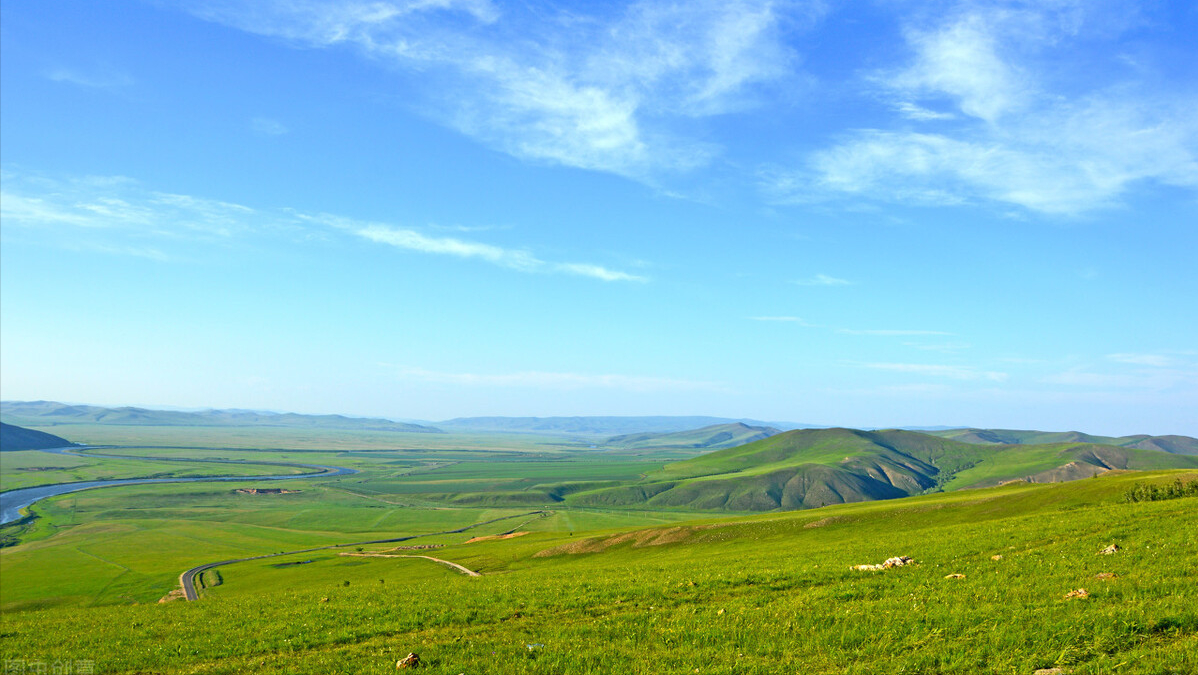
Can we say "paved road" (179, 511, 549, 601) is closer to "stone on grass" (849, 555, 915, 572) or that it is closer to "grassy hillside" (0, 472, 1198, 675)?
"grassy hillside" (0, 472, 1198, 675)

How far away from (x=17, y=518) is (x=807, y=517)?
778ft

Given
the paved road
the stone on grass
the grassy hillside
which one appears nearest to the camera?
the grassy hillside

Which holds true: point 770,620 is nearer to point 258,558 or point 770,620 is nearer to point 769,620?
point 769,620

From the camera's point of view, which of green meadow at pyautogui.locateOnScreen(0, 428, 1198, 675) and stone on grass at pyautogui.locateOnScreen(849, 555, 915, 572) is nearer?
green meadow at pyautogui.locateOnScreen(0, 428, 1198, 675)

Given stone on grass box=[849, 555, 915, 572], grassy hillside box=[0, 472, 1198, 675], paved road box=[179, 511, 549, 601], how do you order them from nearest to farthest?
1. grassy hillside box=[0, 472, 1198, 675]
2. stone on grass box=[849, 555, 915, 572]
3. paved road box=[179, 511, 549, 601]

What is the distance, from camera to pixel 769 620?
19.1 meters

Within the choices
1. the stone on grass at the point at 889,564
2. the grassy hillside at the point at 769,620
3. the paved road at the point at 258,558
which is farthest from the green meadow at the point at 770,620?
the paved road at the point at 258,558

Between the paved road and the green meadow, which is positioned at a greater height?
the green meadow

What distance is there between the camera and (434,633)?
2231cm

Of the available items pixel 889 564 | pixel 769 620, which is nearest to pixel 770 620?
pixel 769 620

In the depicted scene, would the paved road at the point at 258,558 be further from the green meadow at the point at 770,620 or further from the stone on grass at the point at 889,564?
the stone on grass at the point at 889,564

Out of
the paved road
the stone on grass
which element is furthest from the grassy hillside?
the paved road

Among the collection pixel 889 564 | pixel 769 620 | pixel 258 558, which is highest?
pixel 769 620

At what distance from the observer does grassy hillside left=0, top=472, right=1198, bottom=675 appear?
14742 mm
